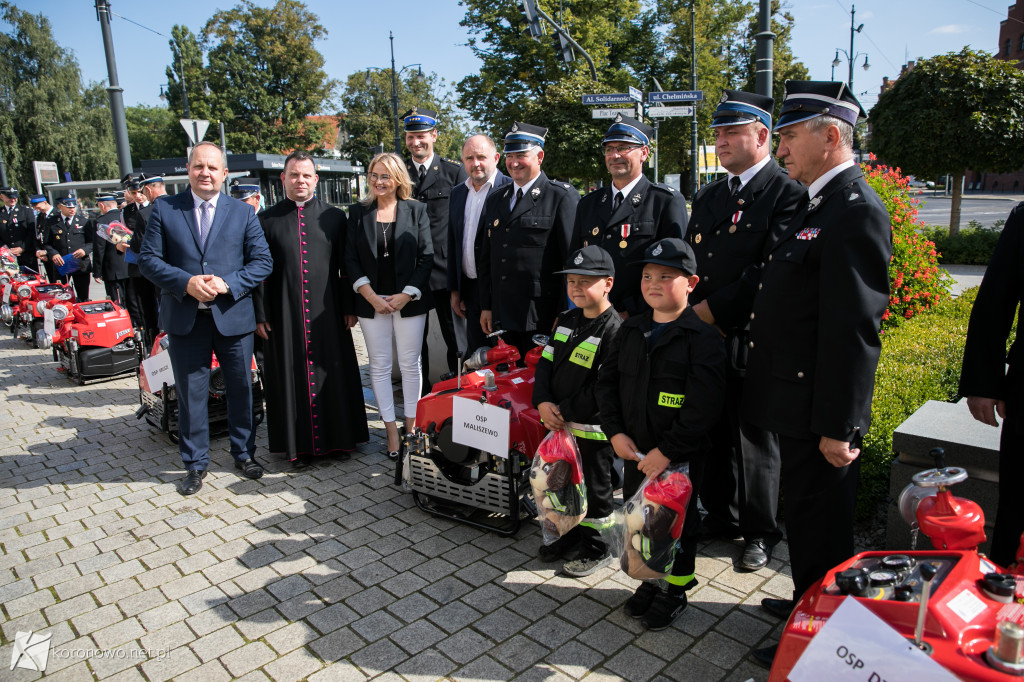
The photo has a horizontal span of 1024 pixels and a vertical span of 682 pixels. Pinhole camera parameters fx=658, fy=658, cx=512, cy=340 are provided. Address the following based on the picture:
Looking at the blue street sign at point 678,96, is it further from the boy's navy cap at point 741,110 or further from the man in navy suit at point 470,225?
the boy's navy cap at point 741,110

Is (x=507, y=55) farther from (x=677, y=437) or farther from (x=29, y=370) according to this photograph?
(x=677, y=437)

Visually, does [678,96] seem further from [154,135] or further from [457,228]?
[154,135]

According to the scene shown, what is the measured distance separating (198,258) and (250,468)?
5.22ft

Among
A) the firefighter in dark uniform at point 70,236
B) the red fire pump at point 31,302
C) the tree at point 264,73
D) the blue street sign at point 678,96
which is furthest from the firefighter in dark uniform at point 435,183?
the tree at point 264,73

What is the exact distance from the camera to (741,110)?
3.39 m

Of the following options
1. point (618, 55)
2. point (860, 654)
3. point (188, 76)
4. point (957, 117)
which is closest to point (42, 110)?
point (188, 76)

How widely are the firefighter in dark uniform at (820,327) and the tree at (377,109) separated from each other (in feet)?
161

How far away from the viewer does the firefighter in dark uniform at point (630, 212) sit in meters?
3.86

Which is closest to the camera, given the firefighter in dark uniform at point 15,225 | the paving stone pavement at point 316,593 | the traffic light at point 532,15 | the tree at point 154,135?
the paving stone pavement at point 316,593

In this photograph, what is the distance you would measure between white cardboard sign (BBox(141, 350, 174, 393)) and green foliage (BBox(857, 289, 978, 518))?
16.5 ft

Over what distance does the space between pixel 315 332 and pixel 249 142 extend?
45578mm

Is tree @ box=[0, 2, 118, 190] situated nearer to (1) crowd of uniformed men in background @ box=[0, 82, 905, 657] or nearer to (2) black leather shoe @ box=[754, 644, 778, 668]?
(1) crowd of uniformed men in background @ box=[0, 82, 905, 657]

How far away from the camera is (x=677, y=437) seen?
9.09 feet

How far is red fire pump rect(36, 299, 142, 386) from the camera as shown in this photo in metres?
7.59
